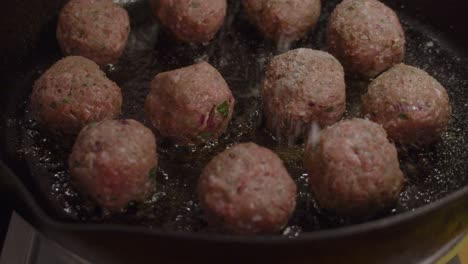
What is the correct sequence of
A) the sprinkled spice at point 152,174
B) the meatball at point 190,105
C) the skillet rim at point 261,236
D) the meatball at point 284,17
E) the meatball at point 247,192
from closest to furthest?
the skillet rim at point 261,236
the meatball at point 247,192
the sprinkled spice at point 152,174
the meatball at point 190,105
the meatball at point 284,17

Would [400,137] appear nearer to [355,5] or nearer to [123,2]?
[355,5]

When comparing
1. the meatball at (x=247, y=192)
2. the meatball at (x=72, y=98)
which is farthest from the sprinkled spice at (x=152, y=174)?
the meatball at (x=72, y=98)

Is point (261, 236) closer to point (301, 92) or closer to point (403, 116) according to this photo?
point (301, 92)

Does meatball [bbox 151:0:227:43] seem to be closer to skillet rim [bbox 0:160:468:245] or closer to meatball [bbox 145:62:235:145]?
meatball [bbox 145:62:235:145]

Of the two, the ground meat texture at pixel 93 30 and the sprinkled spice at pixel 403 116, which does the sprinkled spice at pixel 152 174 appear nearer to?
the ground meat texture at pixel 93 30

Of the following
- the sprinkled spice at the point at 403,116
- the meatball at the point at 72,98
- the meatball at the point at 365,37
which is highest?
the meatball at the point at 365,37

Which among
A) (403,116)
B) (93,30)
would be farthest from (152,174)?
(403,116)

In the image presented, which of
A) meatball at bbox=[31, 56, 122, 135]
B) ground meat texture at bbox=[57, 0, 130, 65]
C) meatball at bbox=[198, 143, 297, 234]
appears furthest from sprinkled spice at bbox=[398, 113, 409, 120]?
ground meat texture at bbox=[57, 0, 130, 65]
